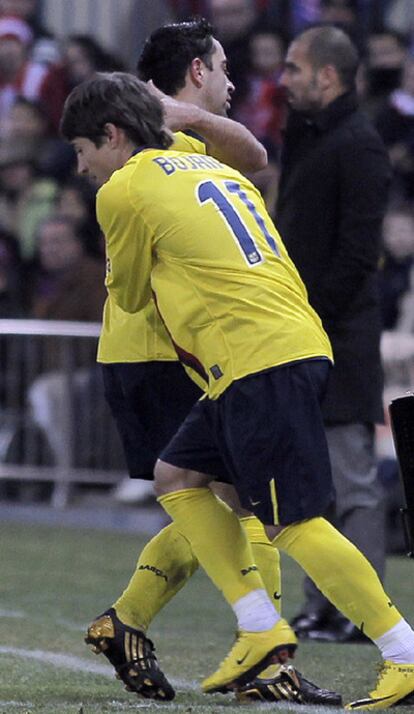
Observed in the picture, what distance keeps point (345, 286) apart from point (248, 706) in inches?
91.3

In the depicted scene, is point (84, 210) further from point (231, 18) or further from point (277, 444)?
point (277, 444)

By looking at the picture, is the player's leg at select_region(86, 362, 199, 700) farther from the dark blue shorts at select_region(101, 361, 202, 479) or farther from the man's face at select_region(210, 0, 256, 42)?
the man's face at select_region(210, 0, 256, 42)

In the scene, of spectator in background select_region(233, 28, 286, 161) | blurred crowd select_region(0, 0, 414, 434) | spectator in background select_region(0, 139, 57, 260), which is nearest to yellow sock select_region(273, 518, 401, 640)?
blurred crowd select_region(0, 0, 414, 434)

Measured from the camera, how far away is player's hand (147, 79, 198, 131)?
5.36 m

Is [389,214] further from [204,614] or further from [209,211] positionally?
[209,211]

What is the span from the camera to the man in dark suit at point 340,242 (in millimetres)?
6996

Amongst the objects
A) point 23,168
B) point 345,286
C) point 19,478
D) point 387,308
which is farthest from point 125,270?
point 23,168

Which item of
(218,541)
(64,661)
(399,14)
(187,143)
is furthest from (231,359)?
(399,14)

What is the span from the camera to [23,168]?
13992 millimetres

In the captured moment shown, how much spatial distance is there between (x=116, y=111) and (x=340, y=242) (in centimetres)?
204

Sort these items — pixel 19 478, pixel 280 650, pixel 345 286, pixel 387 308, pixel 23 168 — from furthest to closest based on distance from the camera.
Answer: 1. pixel 23 168
2. pixel 19 478
3. pixel 387 308
4. pixel 345 286
5. pixel 280 650

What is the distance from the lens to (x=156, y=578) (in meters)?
5.46

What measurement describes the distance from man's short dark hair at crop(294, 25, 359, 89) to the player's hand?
181 centimetres

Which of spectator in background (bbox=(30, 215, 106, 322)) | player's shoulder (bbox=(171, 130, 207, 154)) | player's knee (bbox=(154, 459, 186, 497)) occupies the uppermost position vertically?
player's shoulder (bbox=(171, 130, 207, 154))
